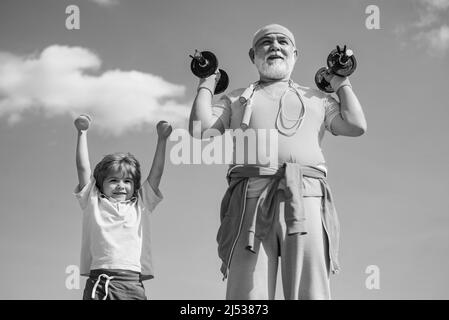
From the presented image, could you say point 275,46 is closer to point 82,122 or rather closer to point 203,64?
point 203,64

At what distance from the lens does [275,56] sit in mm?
4656

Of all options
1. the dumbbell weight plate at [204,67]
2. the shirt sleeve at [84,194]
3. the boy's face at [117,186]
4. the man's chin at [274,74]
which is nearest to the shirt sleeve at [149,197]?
the boy's face at [117,186]

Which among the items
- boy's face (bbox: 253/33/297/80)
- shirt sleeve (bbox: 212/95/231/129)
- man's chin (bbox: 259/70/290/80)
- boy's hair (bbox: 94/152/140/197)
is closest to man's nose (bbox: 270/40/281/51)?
boy's face (bbox: 253/33/297/80)

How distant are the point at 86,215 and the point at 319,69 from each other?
6.40ft

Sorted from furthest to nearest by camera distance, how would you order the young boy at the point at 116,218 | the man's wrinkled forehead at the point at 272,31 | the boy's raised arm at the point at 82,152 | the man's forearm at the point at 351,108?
the boy's raised arm at the point at 82,152
the man's wrinkled forehead at the point at 272,31
the young boy at the point at 116,218
the man's forearm at the point at 351,108

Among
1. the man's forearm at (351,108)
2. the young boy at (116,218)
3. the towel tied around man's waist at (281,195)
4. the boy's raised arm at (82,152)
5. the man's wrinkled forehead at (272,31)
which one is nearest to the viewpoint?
the towel tied around man's waist at (281,195)

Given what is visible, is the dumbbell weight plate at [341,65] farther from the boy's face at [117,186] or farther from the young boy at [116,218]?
the boy's face at [117,186]

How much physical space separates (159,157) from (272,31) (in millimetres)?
1185

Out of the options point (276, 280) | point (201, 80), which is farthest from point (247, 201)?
point (201, 80)


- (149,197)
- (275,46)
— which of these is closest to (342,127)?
(275,46)

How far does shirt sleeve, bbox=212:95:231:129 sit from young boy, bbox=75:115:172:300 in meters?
0.44

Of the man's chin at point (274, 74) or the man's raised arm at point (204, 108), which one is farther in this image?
the man's chin at point (274, 74)

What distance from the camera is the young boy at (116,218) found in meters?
4.58

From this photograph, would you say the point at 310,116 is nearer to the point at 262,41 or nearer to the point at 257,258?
the point at 262,41
